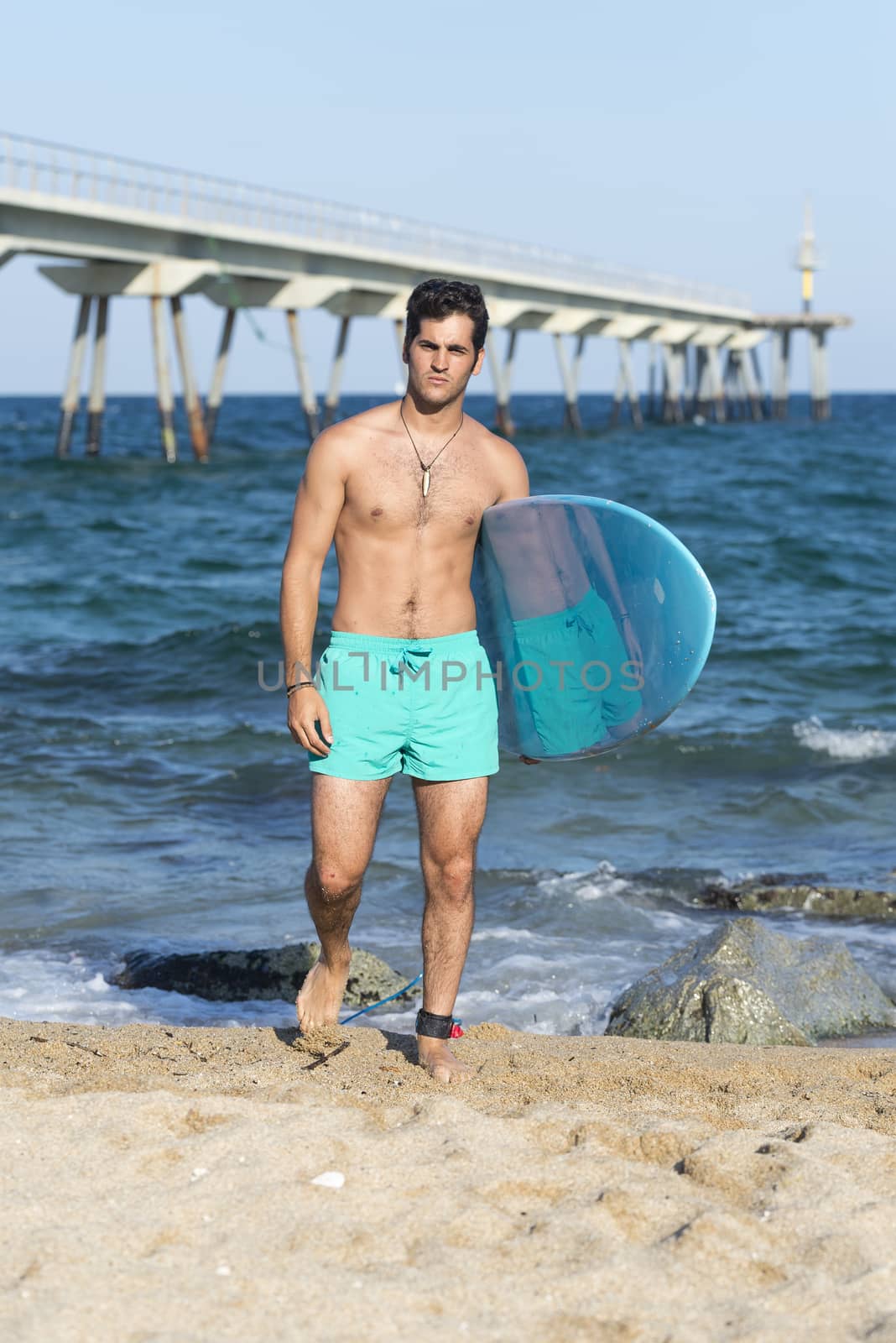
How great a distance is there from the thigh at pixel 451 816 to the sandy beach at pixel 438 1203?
0.62m

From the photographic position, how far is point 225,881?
7020 millimetres

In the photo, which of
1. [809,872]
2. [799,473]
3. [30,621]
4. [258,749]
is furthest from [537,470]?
[809,872]

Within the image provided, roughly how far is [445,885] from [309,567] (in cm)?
96

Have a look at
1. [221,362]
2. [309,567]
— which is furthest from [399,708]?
[221,362]

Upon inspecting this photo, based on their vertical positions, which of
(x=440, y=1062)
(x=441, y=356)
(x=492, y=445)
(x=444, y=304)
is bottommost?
(x=440, y=1062)

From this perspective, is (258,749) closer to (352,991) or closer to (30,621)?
(352,991)

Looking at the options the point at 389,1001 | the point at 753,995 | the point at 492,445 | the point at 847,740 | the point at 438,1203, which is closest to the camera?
the point at 438,1203

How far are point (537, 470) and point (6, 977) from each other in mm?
25978

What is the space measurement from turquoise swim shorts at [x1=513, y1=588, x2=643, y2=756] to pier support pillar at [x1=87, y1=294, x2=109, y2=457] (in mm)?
26049

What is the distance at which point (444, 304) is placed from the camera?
380 centimetres

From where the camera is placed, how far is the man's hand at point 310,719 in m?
3.82

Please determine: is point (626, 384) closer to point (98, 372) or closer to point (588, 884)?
point (98, 372)

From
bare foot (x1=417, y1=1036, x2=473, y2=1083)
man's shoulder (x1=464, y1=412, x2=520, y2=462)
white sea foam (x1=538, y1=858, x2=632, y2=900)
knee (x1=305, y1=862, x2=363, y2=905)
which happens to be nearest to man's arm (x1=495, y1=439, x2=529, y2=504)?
man's shoulder (x1=464, y1=412, x2=520, y2=462)

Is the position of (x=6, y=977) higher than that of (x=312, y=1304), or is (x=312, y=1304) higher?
(x=312, y=1304)
